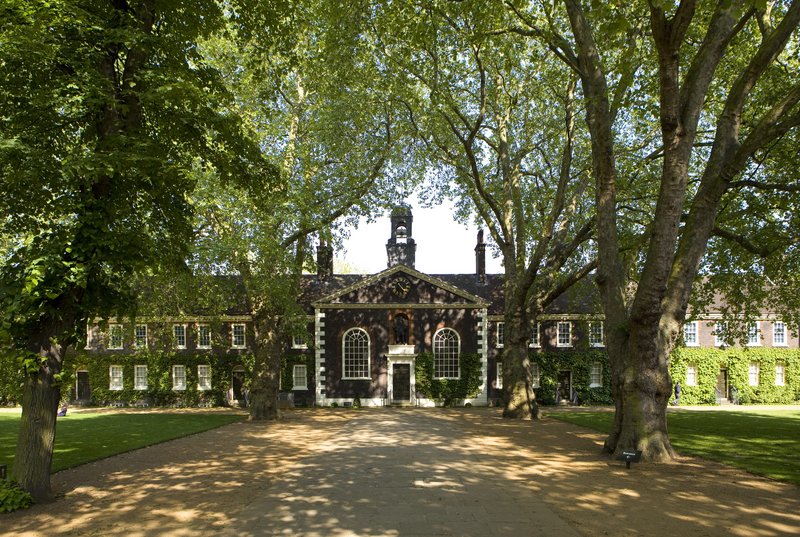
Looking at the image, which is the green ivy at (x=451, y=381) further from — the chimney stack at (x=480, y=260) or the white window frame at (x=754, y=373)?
the white window frame at (x=754, y=373)

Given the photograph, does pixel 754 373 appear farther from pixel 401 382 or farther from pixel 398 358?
pixel 398 358

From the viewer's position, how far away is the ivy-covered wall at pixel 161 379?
121ft

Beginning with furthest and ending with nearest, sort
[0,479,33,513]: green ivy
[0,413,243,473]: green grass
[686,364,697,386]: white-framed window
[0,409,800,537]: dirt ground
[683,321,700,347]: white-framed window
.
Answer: [683,321,700,347]: white-framed window, [686,364,697,386]: white-framed window, [0,413,243,473]: green grass, [0,479,33,513]: green ivy, [0,409,800,537]: dirt ground

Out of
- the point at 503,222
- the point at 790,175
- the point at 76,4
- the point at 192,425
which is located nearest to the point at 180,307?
the point at 192,425

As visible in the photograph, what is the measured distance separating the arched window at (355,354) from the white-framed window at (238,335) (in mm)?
7477

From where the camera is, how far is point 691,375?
39.1m

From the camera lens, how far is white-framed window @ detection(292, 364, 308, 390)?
121ft

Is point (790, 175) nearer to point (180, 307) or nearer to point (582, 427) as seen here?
point (582, 427)

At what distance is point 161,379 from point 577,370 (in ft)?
92.2

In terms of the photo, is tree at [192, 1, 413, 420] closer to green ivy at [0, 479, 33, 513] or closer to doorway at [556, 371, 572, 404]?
green ivy at [0, 479, 33, 513]

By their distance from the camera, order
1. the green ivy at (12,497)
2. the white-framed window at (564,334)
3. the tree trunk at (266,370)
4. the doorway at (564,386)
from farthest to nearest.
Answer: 1. the white-framed window at (564,334)
2. the doorway at (564,386)
3. the tree trunk at (266,370)
4. the green ivy at (12,497)

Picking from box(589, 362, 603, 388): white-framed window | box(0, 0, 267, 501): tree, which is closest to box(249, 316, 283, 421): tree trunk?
box(0, 0, 267, 501): tree

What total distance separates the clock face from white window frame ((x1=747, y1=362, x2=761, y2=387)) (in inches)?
993

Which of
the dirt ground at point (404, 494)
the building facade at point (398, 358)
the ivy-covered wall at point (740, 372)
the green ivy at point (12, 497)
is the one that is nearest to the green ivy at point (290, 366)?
the building facade at point (398, 358)
